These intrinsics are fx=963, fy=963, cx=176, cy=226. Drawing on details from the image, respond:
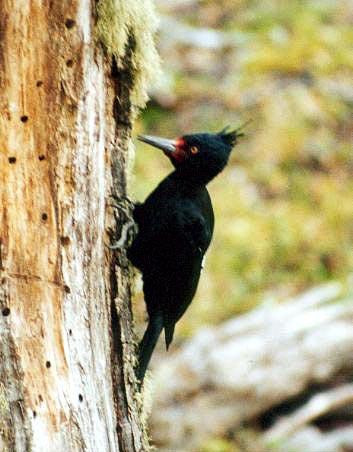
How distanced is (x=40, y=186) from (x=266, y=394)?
3278 mm

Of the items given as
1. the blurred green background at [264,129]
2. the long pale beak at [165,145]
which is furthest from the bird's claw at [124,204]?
the blurred green background at [264,129]

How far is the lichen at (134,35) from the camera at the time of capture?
9.01ft

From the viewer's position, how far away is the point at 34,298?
2588mm

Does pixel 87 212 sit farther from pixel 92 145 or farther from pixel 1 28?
pixel 1 28

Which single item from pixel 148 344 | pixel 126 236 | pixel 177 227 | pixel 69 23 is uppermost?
pixel 177 227

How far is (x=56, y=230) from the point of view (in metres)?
2.63

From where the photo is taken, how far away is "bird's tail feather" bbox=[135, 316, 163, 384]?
318 cm

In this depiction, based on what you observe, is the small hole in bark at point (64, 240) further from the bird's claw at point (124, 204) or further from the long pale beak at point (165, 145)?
the long pale beak at point (165, 145)

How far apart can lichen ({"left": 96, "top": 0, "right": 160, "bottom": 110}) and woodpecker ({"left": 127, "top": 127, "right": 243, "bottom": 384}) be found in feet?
1.76

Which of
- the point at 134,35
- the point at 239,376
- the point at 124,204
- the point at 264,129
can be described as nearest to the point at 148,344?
the point at 124,204

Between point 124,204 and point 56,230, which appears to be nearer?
point 56,230

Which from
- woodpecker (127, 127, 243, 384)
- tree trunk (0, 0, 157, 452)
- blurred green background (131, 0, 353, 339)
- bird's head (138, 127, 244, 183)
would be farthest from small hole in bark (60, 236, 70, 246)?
blurred green background (131, 0, 353, 339)

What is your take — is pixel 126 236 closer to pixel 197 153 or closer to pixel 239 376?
pixel 197 153

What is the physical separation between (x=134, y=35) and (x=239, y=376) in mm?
2973
